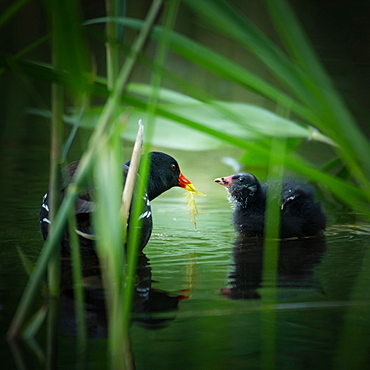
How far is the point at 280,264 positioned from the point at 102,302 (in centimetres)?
102

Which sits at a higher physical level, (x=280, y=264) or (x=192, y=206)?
(x=192, y=206)

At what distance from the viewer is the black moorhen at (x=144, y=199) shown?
303cm

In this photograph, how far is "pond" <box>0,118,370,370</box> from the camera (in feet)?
6.63

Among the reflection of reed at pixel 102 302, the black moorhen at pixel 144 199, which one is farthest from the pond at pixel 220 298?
the black moorhen at pixel 144 199

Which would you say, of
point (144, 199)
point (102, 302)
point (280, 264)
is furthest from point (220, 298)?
point (144, 199)

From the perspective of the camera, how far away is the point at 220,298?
8.66 ft

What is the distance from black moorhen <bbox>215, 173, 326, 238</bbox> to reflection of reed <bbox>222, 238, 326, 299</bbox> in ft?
0.21

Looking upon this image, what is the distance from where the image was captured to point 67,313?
2398 mm

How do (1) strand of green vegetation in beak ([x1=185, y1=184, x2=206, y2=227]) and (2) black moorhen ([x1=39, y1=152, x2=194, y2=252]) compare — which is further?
(1) strand of green vegetation in beak ([x1=185, y1=184, x2=206, y2=227])

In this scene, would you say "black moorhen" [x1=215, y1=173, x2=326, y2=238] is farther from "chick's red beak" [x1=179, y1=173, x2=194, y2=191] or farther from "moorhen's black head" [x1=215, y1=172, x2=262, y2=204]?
"chick's red beak" [x1=179, y1=173, x2=194, y2=191]

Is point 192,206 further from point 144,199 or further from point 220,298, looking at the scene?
point 220,298

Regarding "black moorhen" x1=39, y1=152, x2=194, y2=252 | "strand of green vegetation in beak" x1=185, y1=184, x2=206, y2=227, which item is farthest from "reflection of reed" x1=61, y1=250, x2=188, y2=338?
"strand of green vegetation in beak" x1=185, y1=184, x2=206, y2=227

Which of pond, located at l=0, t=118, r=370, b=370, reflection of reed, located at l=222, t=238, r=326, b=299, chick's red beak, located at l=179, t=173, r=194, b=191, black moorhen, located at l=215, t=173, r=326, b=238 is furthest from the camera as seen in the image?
chick's red beak, located at l=179, t=173, r=194, b=191

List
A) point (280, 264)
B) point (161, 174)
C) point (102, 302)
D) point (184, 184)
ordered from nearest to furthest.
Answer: point (102, 302), point (280, 264), point (161, 174), point (184, 184)
